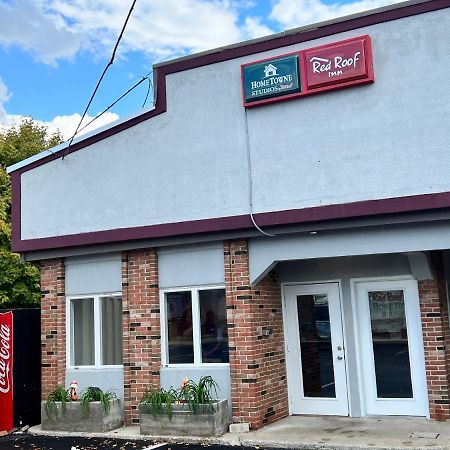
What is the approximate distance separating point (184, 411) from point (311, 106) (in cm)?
509

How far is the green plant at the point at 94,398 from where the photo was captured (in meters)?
10.5

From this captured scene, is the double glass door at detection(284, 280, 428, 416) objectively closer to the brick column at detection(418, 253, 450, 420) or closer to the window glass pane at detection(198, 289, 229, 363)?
the brick column at detection(418, 253, 450, 420)

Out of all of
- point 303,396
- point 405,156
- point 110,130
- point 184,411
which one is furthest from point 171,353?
point 405,156

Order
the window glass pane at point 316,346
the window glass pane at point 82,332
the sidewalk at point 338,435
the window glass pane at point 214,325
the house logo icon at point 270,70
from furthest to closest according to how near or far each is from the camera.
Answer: the window glass pane at point 82,332, the window glass pane at point 316,346, the window glass pane at point 214,325, the house logo icon at point 270,70, the sidewalk at point 338,435

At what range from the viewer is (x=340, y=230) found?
9.43m

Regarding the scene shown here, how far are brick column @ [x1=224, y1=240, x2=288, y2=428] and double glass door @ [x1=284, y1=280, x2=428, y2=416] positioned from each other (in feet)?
1.66

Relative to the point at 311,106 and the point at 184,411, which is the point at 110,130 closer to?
the point at 311,106

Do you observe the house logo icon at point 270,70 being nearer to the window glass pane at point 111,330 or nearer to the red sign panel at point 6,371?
the window glass pane at point 111,330

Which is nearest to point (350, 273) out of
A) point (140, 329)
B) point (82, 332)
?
point (140, 329)

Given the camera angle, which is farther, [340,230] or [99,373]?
[99,373]

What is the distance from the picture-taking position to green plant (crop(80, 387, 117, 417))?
10.5 metres

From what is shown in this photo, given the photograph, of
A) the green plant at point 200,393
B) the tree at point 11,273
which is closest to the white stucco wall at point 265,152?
the green plant at point 200,393

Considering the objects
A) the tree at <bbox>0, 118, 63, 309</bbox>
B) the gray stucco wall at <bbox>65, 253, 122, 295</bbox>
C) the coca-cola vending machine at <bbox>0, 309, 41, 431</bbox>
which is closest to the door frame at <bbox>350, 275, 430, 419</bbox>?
the gray stucco wall at <bbox>65, 253, 122, 295</bbox>

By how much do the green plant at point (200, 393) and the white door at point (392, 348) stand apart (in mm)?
2523
